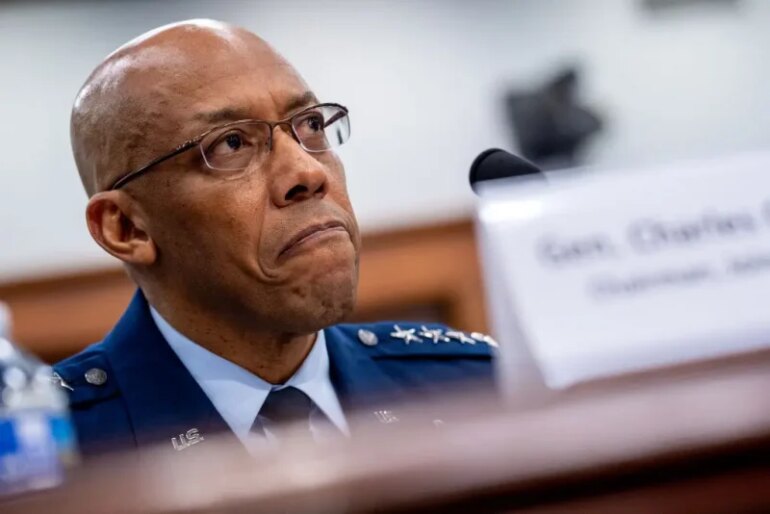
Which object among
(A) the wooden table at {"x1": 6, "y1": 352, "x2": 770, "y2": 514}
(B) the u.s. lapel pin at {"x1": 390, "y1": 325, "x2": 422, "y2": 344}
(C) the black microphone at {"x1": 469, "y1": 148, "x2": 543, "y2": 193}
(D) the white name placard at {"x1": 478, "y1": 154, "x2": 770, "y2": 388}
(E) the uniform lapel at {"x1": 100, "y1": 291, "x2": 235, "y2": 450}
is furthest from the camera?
(B) the u.s. lapel pin at {"x1": 390, "y1": 325, "x2": 422, "y2": 344}

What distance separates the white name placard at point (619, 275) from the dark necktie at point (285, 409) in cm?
53

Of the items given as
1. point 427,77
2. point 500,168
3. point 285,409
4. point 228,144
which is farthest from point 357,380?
point 427,77

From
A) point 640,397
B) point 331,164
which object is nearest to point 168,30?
point 331,164

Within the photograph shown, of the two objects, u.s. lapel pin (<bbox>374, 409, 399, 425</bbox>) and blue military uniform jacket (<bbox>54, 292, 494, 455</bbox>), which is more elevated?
u.s. lapel pin (<bbox>374, 409, 399, 425</bbox>)

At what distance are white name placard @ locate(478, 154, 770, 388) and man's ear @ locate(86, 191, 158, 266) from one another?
64 cm

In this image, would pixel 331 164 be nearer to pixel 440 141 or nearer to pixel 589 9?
pixel 440 141

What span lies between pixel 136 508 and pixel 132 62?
781 mm

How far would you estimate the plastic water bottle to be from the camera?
0.56 meters

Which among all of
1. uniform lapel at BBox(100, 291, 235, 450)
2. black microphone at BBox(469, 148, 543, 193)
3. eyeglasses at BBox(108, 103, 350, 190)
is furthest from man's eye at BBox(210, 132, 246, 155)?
black microphone at BBox(469, 148, 543, 193)

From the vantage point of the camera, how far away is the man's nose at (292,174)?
3.57ft

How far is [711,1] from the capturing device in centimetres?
321

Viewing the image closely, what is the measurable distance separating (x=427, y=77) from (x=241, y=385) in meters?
2.08

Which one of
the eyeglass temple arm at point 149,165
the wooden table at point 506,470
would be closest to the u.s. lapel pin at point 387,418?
the wooden table at point 506,470

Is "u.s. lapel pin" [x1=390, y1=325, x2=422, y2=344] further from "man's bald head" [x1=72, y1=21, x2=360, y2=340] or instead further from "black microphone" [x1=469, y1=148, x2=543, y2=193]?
"black microphone" [x1=469, y1=148, x2=543, y2=193]
